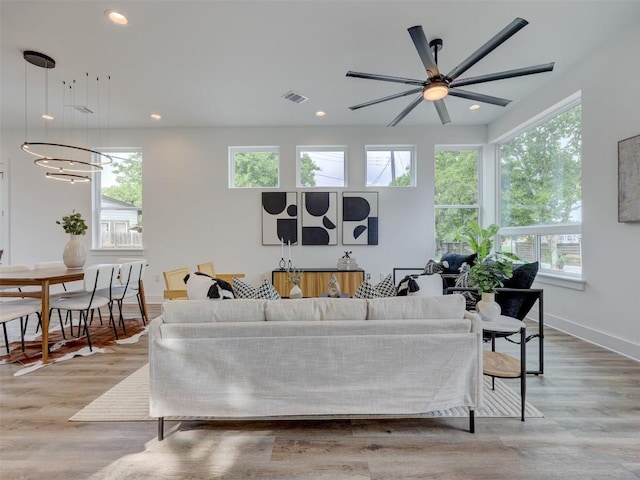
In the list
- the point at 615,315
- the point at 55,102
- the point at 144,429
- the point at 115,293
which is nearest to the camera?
the point at 144,429

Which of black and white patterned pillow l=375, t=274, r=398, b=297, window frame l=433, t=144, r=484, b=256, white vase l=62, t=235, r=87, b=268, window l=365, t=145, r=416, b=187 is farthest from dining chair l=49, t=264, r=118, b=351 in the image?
window frame l=433, t=144, r=484, b=256

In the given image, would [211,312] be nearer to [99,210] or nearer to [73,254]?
[73,254]

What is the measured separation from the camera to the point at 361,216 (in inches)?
202

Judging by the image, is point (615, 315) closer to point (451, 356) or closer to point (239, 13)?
point (451, 356)

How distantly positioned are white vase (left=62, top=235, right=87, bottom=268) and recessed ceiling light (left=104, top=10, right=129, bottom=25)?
258cm

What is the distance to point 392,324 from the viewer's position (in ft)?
5.46

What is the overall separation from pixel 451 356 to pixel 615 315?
2.58m

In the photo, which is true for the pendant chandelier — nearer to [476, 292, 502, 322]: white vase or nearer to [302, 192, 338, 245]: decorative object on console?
[302, 192, 338, 245]: decorative object on console

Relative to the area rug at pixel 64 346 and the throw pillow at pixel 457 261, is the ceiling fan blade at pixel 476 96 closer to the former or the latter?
the throw pillow at pixel 457 261

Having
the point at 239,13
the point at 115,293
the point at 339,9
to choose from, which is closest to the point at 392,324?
the point at 339,9

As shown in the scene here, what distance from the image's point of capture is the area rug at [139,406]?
188cm

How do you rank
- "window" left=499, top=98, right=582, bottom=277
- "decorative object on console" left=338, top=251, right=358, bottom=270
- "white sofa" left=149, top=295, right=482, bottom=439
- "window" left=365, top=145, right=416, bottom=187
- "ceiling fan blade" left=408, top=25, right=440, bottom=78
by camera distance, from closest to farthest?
"white sofa" left=149, top=295, right=482, bottom=439 → "ceiling fan blade" left=408, top=25, right=440, bottom=78 → "window" left=499, top=98, right=582, bottom=277 → "decorative object on console" left=338, top=251, right=358, bottom=270 → "window" left=365, top=145, right=416, bottom=187

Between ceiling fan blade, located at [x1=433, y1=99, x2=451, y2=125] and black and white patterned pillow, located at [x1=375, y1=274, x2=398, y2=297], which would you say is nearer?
black and white patterned pillow, located at [x1=375, y1=274, x2=398, y2=297]

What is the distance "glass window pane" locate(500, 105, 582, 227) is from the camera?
3551 mm
